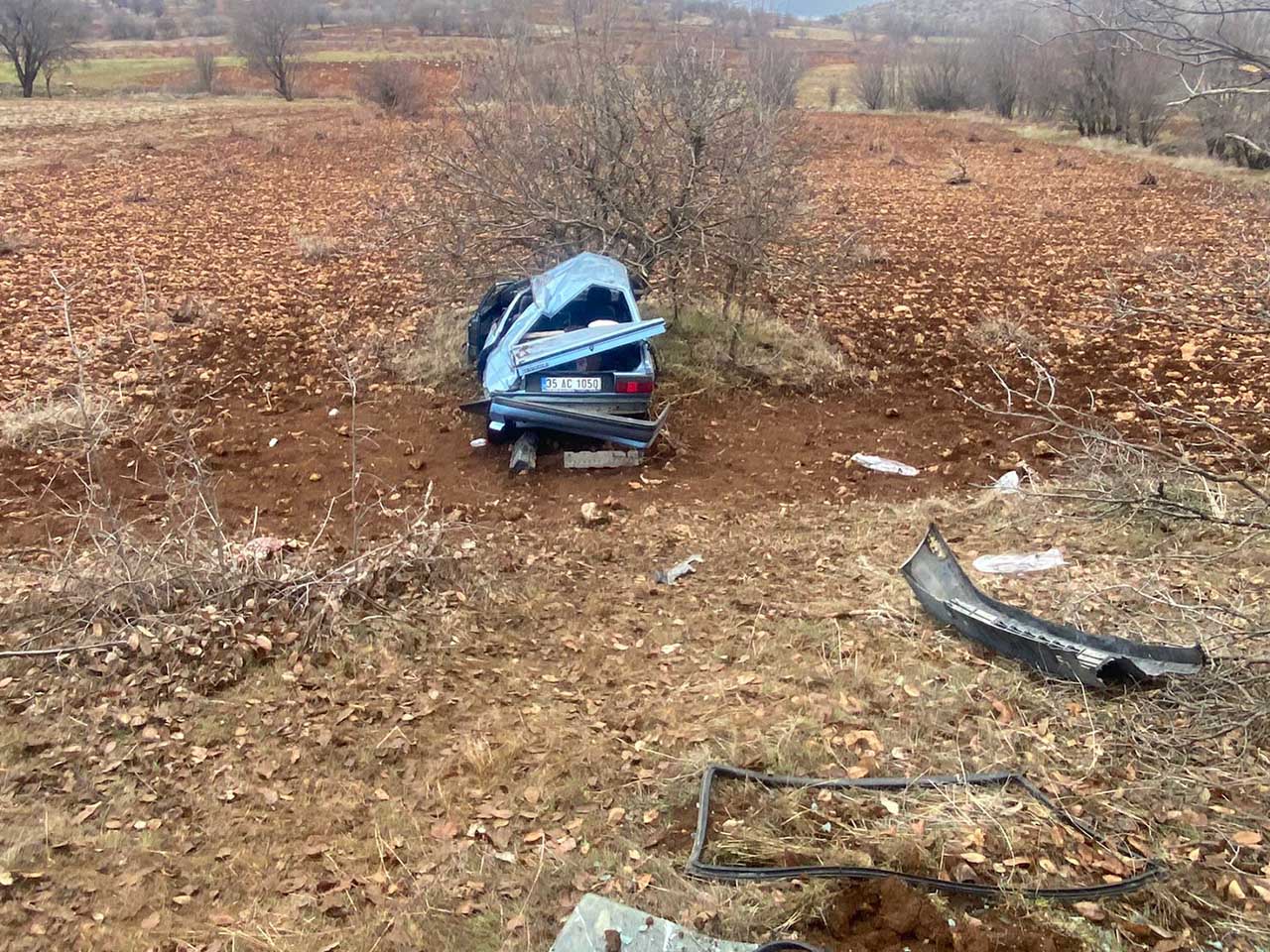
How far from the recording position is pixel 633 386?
719cm

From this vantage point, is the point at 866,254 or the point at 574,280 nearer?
the point at 574,280

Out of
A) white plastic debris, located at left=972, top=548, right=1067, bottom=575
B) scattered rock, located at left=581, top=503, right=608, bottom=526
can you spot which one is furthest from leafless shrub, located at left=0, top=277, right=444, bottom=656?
white plastic debris, located at left=972, top=548, right=1067, bottom=575

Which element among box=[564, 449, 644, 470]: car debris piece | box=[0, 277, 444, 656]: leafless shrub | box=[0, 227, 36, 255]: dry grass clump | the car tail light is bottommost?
box=[564, 449, 644, 470]: car debris piece

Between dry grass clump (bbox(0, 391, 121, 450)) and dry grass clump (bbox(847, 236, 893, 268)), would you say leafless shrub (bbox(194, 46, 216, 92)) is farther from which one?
dry grass clump (bbox(0, 391, 121, 450))

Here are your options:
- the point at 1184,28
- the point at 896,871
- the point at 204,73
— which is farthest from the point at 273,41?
the point at 896,871

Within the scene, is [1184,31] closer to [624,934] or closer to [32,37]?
[624,934]

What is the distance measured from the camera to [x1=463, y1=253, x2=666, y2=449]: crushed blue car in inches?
279

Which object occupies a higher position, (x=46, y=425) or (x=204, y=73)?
(x=204, y=73)

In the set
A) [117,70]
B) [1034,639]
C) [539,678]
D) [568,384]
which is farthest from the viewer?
[117,70]

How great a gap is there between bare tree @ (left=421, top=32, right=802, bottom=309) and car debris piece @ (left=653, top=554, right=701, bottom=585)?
14.6 feet

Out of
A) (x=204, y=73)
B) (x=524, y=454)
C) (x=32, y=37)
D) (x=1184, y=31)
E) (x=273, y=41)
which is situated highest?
(x=32, y=37)

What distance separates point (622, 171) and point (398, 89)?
28880 millimetres

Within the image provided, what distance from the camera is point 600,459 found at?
738 centimetres

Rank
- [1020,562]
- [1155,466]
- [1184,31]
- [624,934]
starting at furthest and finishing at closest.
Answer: [1155,466]
[1020,562]
[1184,31]
[624,934]
